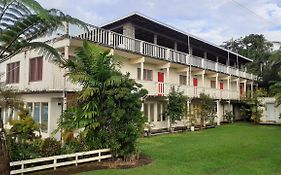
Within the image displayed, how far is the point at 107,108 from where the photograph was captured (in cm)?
1141

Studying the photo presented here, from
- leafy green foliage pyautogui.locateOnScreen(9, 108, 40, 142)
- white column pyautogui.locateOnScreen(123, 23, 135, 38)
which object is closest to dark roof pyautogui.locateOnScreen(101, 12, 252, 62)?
white column pyautogui.locateOnScreen(123, 23, 135, 38)

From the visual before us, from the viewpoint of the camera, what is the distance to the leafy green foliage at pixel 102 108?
11336 millimetres

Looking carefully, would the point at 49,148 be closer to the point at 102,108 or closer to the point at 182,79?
the point at 102,108

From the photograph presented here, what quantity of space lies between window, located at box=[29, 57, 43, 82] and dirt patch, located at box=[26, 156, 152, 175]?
9785 mm

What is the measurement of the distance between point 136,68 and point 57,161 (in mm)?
13627

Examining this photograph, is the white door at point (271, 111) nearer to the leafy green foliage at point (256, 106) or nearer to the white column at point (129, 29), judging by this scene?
the leafy green foliage at point (256, 106)

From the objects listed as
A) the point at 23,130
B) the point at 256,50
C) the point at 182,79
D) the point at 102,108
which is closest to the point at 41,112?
the point at 23,130

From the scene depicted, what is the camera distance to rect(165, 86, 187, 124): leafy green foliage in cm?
2295

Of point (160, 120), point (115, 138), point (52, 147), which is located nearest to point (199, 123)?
point (160, 120)

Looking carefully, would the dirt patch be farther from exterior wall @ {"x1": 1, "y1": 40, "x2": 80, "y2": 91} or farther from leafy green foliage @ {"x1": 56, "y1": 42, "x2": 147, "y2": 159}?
exterior wall @ {"x1": 1, "y1": 40, "x2": 80, "y2": 91}

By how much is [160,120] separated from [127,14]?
9300 millimetres

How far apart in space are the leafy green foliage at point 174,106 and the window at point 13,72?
11.8m

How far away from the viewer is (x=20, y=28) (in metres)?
8.10

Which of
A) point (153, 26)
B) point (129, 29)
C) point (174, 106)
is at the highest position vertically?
point (153, 26)
